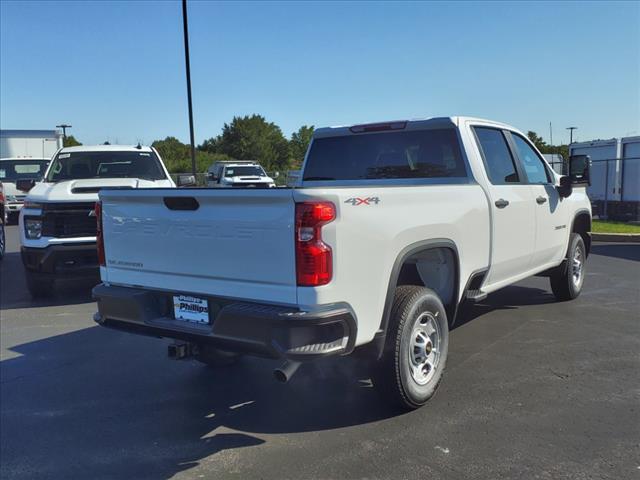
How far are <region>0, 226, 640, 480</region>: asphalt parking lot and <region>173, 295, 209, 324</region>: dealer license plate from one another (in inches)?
30.3

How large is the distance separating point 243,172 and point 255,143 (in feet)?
126

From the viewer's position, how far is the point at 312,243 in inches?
123

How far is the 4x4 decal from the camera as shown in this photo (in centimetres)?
325

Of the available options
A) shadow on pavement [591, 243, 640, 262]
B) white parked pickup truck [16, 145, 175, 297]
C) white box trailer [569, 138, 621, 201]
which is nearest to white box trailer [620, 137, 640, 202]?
white box trailer [569, 138, 621, 201]

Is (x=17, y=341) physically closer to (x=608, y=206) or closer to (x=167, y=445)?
(x=167, y=445)

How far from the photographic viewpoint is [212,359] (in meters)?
4.75

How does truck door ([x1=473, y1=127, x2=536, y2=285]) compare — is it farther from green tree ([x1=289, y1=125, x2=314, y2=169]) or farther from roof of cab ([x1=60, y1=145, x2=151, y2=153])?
green tree ([x1=289, y1=125, x2=314, y2=169])

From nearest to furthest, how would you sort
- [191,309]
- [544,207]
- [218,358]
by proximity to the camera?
[191,309] → [218,358] → [544,207]

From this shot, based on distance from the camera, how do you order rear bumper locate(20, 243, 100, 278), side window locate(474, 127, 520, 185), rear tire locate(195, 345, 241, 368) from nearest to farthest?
rear tire locate(195, 345, 241, 368) < side window locate(474, 127, 520, 185) < rear bumper locate(20, 243, 100, 278)

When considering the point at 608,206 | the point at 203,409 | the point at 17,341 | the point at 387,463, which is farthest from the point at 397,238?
the point at 608,206

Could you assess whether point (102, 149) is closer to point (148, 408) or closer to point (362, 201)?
point (148, 408)

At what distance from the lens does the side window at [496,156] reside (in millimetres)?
5117

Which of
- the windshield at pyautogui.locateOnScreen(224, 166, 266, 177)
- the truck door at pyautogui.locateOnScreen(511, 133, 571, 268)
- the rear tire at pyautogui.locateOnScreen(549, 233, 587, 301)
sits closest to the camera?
the truck door at pyautogui.locateOnScreen(511, 133, 571, 268)

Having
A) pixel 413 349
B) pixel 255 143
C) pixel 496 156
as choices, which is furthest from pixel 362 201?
pixel 255 143
